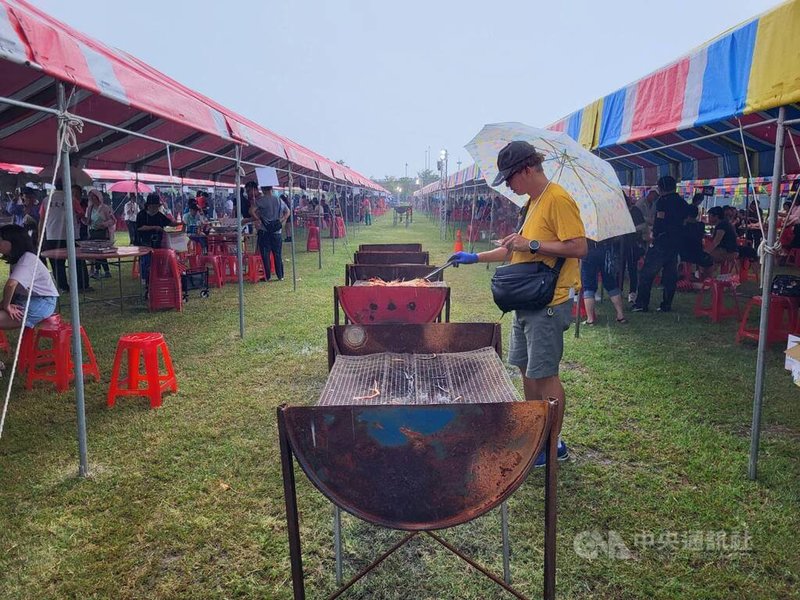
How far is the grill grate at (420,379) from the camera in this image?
283 centimetres

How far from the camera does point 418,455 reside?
1.93 metres

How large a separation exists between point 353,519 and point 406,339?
1.10 m

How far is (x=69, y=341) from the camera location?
4957mm

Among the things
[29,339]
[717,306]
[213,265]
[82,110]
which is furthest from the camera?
[213,265]

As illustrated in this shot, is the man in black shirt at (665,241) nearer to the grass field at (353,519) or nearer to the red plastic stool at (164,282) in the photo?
the grass field at (353,519)

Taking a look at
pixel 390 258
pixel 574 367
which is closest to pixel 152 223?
pixel 390 258

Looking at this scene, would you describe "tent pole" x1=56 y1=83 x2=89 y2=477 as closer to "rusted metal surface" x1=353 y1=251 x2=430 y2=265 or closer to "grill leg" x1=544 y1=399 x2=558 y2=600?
"grill leg" x1=544 y1=399 x2=558 y2=600

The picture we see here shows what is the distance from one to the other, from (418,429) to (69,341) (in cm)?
434

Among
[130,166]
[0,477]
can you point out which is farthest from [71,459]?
[130,166]

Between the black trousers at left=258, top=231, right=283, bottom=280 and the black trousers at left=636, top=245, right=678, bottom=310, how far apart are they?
7065mm

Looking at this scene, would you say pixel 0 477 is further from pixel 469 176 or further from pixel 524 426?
pixel 469 176

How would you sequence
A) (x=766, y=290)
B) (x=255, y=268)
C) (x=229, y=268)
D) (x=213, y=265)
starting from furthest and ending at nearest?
(x=229, y=268) → (x=255, y=268) → (x=213, y=265) → (x=766, y=290)

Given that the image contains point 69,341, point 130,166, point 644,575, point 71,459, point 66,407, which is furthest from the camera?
point 130,166

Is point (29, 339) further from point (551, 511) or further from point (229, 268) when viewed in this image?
point (229, 268)
